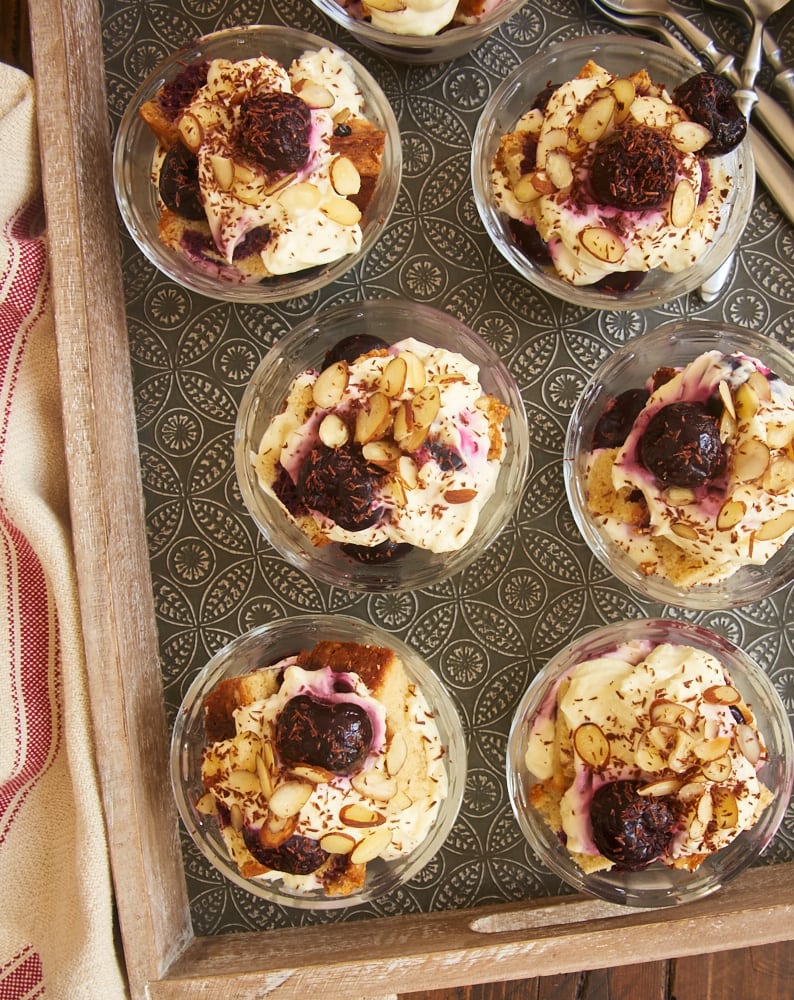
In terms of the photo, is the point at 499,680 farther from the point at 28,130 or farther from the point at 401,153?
the point at 28,130

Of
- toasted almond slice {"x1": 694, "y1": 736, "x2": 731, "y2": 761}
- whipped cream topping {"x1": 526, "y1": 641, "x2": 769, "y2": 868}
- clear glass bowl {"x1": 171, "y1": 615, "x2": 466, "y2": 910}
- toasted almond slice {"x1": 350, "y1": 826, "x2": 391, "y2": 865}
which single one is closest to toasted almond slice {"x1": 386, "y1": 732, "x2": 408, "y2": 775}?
toasted almond slice {"x1": 350, "y1": 826, "x2": 391, "y2": 865}

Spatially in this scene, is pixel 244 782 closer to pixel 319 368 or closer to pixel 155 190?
pixel 319 368

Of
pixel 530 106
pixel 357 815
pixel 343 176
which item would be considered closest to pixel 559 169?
pixel 530 106

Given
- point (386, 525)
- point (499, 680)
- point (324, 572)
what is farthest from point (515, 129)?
point (499, 680)

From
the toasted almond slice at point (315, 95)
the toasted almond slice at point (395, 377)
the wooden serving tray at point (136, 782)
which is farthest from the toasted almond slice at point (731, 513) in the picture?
the toasted almond slice at point (315, 95)

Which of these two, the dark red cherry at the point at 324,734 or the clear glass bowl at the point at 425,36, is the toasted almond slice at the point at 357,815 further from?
the clear glass bowl at the point at 425,36

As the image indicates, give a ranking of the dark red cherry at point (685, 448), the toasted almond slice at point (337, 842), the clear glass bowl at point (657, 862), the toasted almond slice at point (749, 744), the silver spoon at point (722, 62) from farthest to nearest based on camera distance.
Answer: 1. the silver spoon at point (722, 62)
2. the clear glass bowl at point (657, 862)
3. the toasted almond slice at point (749, 744)
4. the toasted almond slice at point (337, 842)
5. the dark red cherry at point (685, 448)

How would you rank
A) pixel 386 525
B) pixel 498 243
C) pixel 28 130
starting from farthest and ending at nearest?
pixel 498 243 < pixel 28 130 < pixel 386 525
